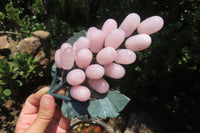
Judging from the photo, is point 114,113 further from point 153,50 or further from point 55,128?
point 153,50

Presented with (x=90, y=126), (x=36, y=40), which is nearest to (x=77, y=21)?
(x=36, y=40)

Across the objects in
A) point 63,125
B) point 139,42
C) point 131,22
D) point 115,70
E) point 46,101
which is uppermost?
point 131,22

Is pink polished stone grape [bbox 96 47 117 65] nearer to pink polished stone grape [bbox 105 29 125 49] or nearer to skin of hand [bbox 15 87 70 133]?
pink polished stone grape [bbox 105 29 125 49]

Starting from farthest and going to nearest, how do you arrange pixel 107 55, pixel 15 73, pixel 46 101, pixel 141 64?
pixel 15 73 → pixel 141 64 → pixel 46 101 → pixel 107 55

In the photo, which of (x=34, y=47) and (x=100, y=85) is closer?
(x=100, y=85)

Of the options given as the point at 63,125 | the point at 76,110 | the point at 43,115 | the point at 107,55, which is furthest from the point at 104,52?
the point at 63,125

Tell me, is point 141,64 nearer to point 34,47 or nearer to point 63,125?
point 63,125
